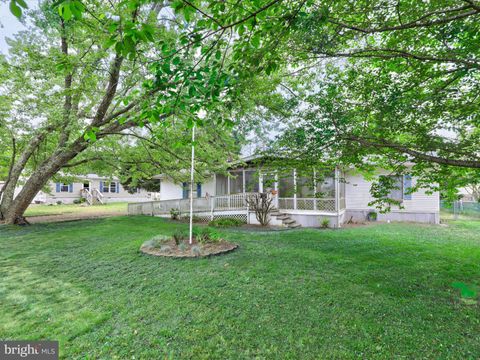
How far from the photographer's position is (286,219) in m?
12.2

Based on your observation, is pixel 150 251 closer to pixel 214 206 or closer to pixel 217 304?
pixel 217 304

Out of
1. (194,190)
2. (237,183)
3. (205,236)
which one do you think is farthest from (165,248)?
(194,190)

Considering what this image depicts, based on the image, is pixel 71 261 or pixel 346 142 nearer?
pixel 346 142

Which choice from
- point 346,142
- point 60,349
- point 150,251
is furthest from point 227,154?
point 60,349

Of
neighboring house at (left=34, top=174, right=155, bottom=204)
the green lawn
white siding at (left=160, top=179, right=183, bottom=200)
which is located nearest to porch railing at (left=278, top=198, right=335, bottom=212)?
the green lawn

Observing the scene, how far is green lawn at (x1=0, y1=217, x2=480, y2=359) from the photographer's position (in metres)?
2.81

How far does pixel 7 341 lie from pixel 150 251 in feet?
12.5

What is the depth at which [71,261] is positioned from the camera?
604 centimetres

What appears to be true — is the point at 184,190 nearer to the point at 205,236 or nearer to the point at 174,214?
the point at 174,214

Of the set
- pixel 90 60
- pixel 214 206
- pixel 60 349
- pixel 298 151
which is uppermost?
pixel 90 60

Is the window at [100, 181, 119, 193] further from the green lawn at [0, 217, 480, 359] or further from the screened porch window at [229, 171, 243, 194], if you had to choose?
the green lawn at [0, 217, 480, 359]

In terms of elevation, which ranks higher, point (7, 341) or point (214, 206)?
point (214, 206)
